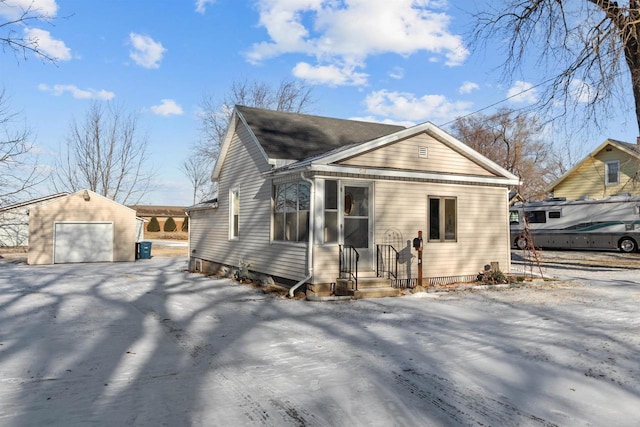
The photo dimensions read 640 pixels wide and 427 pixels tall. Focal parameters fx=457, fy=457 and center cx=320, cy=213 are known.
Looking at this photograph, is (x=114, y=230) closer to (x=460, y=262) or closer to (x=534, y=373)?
(x=460, y=262)

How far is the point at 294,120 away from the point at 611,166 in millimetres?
23018

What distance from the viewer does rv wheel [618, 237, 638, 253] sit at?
21.4 metres

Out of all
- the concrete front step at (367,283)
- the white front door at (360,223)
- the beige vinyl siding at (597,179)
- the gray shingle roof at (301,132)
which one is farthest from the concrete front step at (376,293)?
the beige vinyl siding at (597,179)

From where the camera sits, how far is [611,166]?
27.9 metres

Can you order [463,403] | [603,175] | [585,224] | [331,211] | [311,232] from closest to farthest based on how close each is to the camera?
[463,403]
[311,232]
[331,211]
[585,224]
[603,175]

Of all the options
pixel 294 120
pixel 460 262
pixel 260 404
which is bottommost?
pixel 260 404

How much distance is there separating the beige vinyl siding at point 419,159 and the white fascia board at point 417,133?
11cm

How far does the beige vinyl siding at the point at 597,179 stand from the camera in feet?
87.2

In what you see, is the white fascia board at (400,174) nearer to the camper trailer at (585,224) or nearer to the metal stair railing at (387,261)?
the metal stair railing at (387,261)

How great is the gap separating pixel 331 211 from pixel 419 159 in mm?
2939

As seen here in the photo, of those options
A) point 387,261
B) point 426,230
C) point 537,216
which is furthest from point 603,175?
point 387,261

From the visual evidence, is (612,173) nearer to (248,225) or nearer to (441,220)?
(441,220)

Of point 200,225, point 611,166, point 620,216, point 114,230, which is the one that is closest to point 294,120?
point 200,225

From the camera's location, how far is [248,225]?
1310 centimetres
